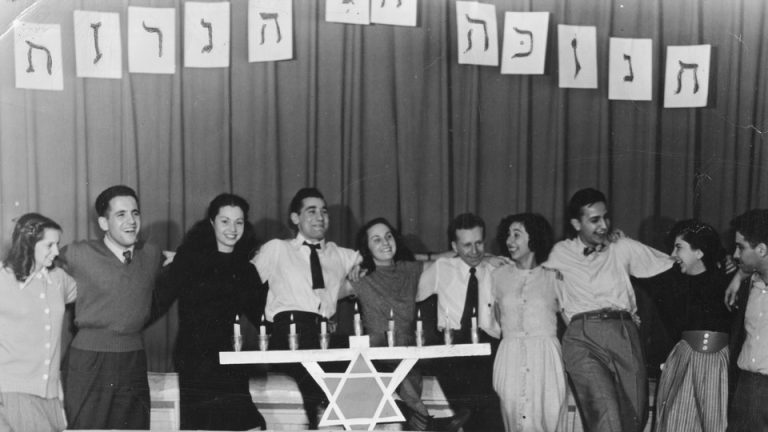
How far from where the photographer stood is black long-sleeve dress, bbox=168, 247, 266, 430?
444cm

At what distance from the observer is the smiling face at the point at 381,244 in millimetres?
4609

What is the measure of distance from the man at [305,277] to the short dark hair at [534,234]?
782 mm

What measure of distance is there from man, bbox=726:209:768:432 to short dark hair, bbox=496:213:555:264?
913 millimetres

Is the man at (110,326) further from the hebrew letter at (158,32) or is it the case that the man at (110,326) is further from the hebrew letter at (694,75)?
the hebrew letter at (694,75)

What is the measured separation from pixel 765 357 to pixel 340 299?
2.09 m

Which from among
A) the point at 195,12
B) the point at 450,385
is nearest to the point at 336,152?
the point at 195,12

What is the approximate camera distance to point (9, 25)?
14.9 feet

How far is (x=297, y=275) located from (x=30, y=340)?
1.31 metres

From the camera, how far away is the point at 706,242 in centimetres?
455

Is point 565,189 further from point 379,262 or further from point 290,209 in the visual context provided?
point 290,209

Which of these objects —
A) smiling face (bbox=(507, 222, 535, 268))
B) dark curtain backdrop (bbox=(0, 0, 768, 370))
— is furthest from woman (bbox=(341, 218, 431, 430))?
smiling face (bbox=(507, 222, 535, 268))

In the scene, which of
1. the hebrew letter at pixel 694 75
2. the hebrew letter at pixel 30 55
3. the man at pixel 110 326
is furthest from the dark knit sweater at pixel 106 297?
the hebrew letter at pixel 694 75

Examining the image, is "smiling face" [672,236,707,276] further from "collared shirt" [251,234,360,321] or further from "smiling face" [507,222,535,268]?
"collared shirt" [251,234,360,321]

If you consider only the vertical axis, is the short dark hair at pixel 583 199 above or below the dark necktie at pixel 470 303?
above
